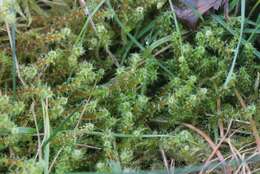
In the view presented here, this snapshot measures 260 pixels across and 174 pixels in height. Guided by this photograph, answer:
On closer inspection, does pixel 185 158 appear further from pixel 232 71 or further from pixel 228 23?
pixel 228 23

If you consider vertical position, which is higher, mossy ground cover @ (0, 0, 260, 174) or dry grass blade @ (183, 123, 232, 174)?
mossy ground cover @ (0, 0, 260, 174)

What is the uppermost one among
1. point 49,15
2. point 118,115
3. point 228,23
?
point 49,15

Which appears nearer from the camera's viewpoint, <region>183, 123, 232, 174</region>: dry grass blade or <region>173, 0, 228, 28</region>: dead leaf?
<region>183, 123, 232, 174</region>: dry grass blade

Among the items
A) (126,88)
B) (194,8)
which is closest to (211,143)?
(126,88)

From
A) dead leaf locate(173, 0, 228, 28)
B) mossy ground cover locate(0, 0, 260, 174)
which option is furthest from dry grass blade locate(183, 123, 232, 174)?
dead leaf locate(173, 0, 228, 28)

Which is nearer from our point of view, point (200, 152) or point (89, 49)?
point (200, 152)

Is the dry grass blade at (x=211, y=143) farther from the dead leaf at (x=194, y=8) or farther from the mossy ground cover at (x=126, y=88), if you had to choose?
the dead leaf at (x=194, y=8)

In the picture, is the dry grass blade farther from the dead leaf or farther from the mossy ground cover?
the dead leaf

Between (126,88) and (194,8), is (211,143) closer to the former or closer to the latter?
(126,88)

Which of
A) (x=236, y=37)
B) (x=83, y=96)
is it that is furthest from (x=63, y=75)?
(x=236, y=37)
